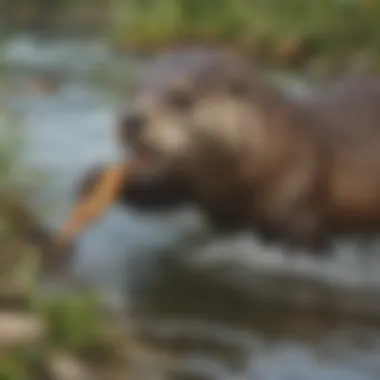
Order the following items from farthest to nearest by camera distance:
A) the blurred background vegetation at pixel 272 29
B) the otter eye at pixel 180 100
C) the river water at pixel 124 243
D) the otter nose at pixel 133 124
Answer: the blurred background vegetation at pixel 272 29 < the otter eye at pixel 180 100 < the otter nose at pixel 133 124 < the river water at pixel 124 243

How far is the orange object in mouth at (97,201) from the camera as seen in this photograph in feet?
9.84

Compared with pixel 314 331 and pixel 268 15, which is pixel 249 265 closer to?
pixel 314 331

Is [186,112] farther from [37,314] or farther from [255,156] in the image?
[37,314]

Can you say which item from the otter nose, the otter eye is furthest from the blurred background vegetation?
the otter nose

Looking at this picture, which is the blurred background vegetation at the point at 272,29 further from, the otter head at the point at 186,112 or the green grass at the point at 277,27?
the otter head at the point at 186,112

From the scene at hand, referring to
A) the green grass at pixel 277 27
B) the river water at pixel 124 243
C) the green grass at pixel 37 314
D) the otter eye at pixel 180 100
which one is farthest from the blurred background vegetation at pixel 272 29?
the green grass at pixel 37 314

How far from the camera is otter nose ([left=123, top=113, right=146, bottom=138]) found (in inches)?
117

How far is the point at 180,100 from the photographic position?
3102mm

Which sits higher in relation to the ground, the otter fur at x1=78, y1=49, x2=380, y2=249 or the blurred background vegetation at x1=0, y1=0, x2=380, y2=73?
the blurred background vegetation at x1=0, y1=0, x2=380, y2=73

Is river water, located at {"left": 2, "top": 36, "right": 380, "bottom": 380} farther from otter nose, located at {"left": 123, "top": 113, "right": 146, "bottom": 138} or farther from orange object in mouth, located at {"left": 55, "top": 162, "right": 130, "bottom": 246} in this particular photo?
otter nose, located at {"left": 123, "top": 113, "right": 146, "bottom": 138}

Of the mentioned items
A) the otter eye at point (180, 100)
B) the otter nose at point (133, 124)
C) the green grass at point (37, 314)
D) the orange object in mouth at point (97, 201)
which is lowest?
the green grass at point (37, 314)

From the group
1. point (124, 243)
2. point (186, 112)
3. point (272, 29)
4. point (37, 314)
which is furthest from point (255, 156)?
point (272, 29)

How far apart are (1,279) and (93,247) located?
734 mm

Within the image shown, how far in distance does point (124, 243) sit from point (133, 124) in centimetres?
39
